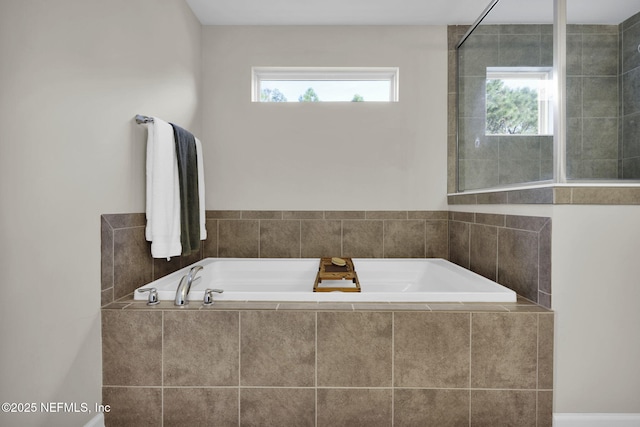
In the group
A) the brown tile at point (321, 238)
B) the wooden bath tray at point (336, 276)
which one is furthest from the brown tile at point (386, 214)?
the wooden bath tray at point (336, 276)

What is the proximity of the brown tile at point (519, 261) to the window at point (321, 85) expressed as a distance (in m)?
1.56

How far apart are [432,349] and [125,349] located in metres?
1.33

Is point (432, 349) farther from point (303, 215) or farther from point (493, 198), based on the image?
point (303, 215)

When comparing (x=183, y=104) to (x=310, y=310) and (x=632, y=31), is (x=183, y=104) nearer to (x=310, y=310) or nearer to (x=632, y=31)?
(x=310, y=310)

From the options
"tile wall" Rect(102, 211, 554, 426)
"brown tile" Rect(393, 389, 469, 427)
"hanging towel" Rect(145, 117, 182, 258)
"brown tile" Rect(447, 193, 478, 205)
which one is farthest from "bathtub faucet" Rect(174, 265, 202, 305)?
"brown tile" Rect(447, 193, 478, 205)

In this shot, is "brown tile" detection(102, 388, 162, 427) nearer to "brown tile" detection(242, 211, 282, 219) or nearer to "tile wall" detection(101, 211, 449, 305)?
"tile wall" detection(101, 211, 449, 305)

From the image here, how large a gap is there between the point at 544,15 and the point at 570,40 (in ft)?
0.72

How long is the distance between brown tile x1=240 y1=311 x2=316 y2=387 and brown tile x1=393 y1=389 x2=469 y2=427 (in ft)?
1.29

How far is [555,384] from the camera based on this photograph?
156cm

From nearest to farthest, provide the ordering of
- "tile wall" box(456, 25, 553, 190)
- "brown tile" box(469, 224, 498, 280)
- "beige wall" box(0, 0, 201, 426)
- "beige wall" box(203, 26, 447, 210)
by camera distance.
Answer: "beige wall" box(0, 0, 201, 426) → "tile wall" box(456, 25, 553, 190) → "brown tile" box(469, 224, 498, 280) → "beige wall" box(203, 26, 447, 210)

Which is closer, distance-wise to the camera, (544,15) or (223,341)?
(223,341)

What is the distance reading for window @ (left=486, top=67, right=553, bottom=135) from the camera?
5.85 feet

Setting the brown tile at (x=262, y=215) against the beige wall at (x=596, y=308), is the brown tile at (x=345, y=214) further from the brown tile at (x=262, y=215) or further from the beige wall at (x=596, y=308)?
the beige wall at (x=596, y=308)

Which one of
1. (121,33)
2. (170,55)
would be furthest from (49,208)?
(170,55)
